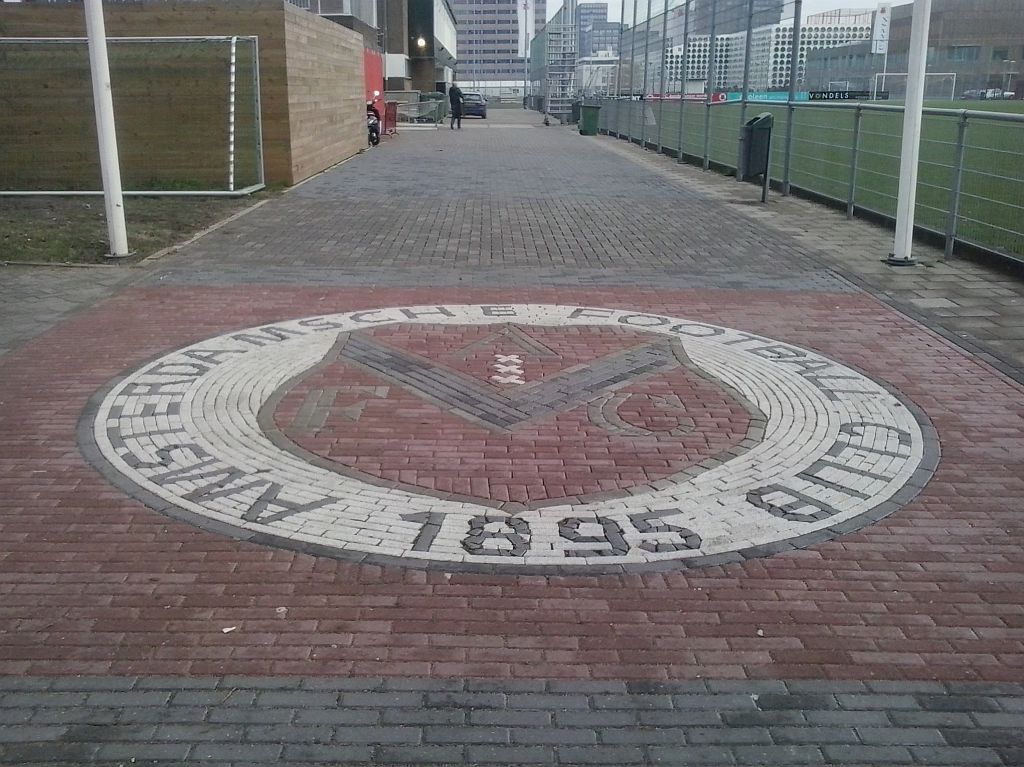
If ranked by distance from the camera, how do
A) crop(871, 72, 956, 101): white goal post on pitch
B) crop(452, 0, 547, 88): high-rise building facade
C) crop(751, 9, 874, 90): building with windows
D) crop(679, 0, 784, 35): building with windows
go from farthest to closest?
crop(452, 0, 547, 88): high-rise building facade
crop(871, 72, 956, 101): white goal post on pitch
crop(679, 0, 784, 35): building with windows
crop(751, 9, 874, 90): building with windows

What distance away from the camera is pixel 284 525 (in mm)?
4840

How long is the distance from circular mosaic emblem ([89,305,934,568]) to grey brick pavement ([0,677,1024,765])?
102cm

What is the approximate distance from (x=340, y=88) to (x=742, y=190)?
31.6 feet

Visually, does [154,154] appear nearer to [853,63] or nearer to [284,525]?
[284,525]

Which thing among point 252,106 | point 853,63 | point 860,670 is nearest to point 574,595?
point 860,670

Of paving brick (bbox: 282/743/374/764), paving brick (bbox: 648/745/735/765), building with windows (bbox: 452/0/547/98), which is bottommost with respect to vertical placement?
paving brick (bbox: 648/745/735/765)

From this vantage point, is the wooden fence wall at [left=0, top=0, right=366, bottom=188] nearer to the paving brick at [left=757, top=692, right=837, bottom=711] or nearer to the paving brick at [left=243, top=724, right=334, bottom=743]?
the paving brick at [left=243, top=724, right=334, bottom=743]

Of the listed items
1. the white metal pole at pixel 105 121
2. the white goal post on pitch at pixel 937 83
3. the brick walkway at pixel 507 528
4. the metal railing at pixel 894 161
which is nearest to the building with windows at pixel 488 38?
the white goal post on pitch at pixel 937 83

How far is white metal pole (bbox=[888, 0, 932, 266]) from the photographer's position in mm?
10594

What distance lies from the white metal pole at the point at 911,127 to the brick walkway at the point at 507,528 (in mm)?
1965

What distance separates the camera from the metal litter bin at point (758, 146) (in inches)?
655

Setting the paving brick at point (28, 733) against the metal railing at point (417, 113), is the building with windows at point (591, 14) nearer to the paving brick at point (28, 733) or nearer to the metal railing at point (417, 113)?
the metal railing at point (417, 113)

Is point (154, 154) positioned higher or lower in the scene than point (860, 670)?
higher

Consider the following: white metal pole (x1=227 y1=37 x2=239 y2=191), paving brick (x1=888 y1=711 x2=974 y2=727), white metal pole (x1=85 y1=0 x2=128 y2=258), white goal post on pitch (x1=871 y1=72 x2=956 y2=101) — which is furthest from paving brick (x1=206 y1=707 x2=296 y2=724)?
white goal post on pitch (x1=871 y1=72 x2=956 y2=101)
